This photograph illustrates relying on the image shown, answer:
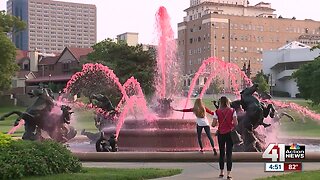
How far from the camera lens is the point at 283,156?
11.1m

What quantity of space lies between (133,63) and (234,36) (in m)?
82.3

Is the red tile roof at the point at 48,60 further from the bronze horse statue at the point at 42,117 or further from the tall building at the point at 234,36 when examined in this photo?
the bronze horse statue at the point at 42,117

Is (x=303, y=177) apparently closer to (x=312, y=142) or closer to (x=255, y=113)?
(x=255, y=113)

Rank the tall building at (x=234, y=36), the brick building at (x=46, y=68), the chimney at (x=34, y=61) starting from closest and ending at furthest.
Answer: the brick building at (x=46, y=68) → the chimney at (x=34, y=61) → the tall building at (x=234, y=36)

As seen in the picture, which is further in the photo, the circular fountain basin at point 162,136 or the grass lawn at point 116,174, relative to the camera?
the circular fountain basin at point 162,136

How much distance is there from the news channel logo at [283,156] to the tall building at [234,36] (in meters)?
127

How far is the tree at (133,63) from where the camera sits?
67.2 m

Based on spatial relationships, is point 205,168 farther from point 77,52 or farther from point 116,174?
point 77,52

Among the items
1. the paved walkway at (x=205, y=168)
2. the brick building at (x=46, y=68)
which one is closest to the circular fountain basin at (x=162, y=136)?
the paved walkway at (x=205, y=168)

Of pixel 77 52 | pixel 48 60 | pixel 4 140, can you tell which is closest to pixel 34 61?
pixel 48 60

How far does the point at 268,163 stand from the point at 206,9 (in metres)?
156

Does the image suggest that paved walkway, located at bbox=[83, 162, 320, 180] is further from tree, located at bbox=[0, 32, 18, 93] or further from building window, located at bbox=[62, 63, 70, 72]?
building window, located at bbox=[62, 63, 70, 72]

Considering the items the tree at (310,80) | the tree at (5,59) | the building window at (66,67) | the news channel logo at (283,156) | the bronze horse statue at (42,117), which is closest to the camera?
the news channel logo at (283,156)

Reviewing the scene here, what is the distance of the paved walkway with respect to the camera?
1150 centimetres
